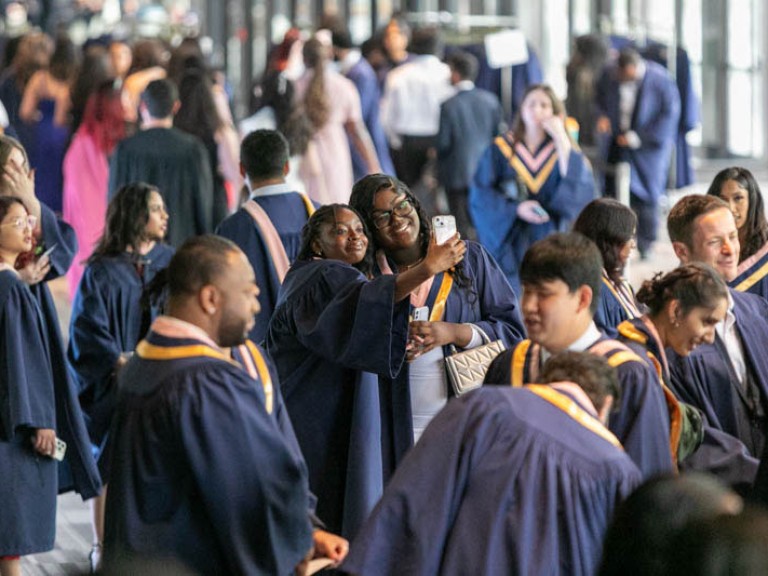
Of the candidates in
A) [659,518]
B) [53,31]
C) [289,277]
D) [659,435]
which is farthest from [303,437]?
[53,31]

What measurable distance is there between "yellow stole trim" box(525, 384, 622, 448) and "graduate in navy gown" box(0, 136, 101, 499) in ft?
8.60

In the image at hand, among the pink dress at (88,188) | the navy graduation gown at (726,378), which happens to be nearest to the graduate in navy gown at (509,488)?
the navy graduation gown at (726,378)

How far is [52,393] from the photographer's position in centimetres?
616

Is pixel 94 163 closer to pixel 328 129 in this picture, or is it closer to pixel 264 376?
pixel 328 129

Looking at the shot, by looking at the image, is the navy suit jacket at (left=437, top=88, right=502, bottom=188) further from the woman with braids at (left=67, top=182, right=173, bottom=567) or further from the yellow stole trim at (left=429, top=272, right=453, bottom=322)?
the yellow stole trim at (left=429, top=272, right=453, bottom=322)

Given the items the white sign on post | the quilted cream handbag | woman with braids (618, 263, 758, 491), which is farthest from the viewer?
the white sign on post

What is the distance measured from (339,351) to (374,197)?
1.72ft

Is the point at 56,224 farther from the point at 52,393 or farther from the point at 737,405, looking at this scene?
the point at 737,405

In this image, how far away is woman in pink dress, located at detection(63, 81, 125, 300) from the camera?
1131 cm

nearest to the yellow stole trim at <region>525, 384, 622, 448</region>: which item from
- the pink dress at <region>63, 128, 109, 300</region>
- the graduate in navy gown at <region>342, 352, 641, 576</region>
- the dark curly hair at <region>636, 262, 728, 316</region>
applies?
the graduate in navy gown at <region>342, 352, 641, 576</region>

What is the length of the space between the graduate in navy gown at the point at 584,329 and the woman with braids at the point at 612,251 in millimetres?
1472

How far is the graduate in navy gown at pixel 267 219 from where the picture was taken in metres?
7.22

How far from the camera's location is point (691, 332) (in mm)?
4984

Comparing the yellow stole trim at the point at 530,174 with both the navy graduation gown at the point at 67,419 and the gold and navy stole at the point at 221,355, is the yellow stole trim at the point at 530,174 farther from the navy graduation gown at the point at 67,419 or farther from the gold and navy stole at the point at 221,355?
the gold and navy stole at the point at 221,355
